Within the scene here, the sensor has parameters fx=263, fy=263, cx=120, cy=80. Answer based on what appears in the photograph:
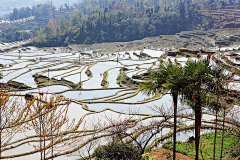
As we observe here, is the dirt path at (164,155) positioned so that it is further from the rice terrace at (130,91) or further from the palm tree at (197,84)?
the palm tree at (197,84)

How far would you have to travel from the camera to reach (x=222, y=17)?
380ft

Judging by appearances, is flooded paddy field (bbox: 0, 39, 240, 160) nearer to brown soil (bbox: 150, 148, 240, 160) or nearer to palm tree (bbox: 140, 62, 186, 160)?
palm tree (bbox: 140, 62, 186, 160)

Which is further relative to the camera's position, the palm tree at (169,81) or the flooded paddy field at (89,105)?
the flooded paddy field at (89,105)

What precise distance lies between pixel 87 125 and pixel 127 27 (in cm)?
10026

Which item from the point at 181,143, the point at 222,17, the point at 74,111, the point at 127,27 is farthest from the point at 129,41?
the point at 181,143

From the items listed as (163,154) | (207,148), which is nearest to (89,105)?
(163,154)

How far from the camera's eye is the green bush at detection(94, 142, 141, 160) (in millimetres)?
11811

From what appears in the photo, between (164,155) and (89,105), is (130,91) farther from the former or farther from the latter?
(164,155)

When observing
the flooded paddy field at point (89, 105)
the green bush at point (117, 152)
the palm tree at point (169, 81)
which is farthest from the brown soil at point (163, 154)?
the palm tree at point (169, 81)

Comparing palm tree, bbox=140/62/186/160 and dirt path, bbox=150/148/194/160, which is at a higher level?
palm tree, bbox=140/62/186/160

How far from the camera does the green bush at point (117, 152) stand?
11.8 m

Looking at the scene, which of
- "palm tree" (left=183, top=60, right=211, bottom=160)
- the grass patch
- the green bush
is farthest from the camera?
the grass patch

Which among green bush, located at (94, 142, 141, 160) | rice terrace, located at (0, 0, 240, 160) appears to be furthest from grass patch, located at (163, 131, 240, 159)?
green bush, located at (94, 142, 141, 160)

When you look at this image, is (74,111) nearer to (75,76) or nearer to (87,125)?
(87,125)
